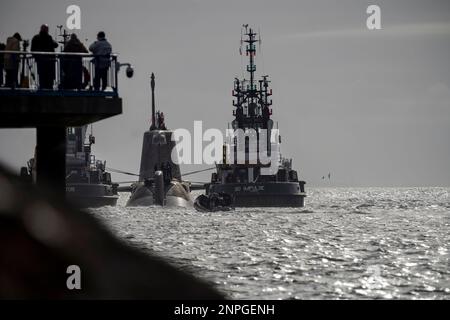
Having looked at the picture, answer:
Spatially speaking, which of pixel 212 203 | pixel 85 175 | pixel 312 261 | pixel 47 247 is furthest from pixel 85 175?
pixel 47 247

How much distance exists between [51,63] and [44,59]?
0.69 feet

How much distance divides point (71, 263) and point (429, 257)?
1164 inches

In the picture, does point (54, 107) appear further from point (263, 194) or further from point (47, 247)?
point (263, 194)

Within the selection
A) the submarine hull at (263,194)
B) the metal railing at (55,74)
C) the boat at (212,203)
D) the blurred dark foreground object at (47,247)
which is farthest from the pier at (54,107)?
the submarine hull at (263,194)

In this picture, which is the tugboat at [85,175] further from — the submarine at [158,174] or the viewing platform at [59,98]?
the viewing platform at [59,98]

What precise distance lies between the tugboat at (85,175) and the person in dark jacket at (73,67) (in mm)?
80925

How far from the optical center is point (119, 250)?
496 centimetres

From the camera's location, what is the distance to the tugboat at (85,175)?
336ft

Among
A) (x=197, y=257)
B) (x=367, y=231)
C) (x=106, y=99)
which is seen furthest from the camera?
(x=367, y=231)

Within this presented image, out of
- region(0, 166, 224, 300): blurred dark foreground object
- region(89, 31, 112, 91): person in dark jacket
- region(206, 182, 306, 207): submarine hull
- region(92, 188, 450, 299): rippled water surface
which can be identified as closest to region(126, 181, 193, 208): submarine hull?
region(206, 182, 306, 207): submarine hull

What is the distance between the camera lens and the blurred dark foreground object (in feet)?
13.9

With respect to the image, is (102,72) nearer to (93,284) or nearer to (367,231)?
(93,284)

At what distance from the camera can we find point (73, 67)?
19797 mm
